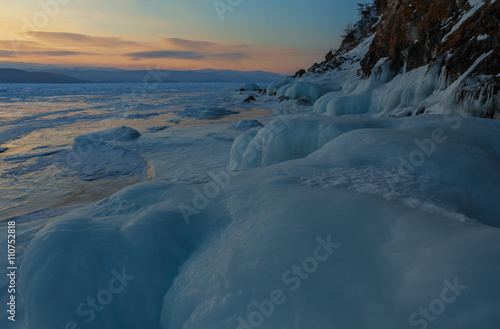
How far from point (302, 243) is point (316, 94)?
62.1 feet

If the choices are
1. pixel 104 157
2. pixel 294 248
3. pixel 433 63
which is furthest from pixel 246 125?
pixel 294 248

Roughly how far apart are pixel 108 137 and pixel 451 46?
403 inches

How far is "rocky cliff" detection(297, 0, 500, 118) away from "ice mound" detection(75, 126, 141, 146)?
345 inches

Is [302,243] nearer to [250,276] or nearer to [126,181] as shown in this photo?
[250,276]

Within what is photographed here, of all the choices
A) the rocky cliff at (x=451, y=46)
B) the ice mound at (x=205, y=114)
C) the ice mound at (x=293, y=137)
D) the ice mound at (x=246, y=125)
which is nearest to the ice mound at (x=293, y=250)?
the ice mound at (x=293, y=137)

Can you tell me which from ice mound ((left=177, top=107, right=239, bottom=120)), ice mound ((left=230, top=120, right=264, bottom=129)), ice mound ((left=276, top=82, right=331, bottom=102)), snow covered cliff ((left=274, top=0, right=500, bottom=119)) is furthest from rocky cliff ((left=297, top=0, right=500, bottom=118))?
ice mound ((left=177, top=107, right=239, bottom=120))

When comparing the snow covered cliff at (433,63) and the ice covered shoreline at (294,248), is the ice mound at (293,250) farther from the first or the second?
the snow covered cliff at (433,63)

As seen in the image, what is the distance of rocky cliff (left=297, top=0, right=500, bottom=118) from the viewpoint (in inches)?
212

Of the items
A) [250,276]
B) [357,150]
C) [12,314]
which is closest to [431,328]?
[250,276]

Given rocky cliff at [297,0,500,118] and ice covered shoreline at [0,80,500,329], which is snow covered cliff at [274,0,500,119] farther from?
ice covered shoreline at [0,80,500,329]

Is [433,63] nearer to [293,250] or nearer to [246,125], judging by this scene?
[246,125]

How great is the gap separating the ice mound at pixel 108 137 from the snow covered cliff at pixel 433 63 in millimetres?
7618

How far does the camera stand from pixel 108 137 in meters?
9.93

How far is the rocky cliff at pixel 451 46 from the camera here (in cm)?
539
